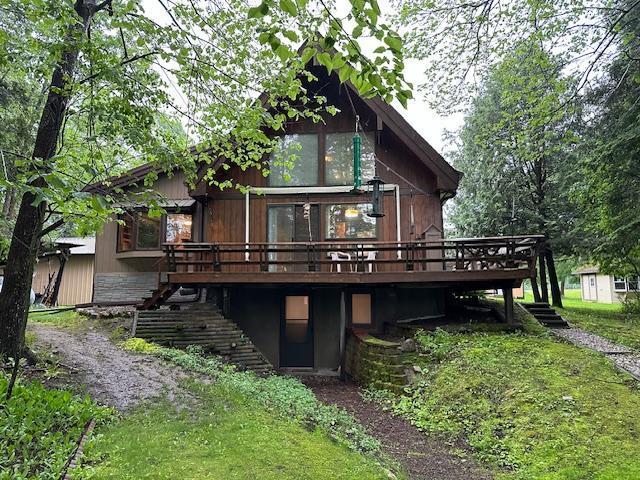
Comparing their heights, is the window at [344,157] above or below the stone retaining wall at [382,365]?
above

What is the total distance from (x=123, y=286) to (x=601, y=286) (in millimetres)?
34416

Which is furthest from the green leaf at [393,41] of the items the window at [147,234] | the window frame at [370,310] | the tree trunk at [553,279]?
the tree trunk at [553,279]

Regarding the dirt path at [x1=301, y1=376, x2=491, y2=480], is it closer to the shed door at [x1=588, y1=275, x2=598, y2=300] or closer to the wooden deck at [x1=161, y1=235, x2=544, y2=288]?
the wooden deck at [x1=161, y1=235, x2=544, y2=288]

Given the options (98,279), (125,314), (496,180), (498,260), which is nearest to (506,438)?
(498,260)

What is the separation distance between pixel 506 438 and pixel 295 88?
597cm

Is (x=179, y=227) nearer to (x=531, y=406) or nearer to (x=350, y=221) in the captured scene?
(x=350, y=221)

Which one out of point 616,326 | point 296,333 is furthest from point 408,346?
point 616,326

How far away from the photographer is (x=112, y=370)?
6.77 meters

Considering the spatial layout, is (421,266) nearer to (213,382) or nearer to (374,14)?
(213,382)

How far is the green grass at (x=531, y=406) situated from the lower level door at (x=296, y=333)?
3.83m

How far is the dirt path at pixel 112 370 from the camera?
228 inches

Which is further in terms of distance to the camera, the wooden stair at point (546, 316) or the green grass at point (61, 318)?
the wooden stair at point (546, 316)

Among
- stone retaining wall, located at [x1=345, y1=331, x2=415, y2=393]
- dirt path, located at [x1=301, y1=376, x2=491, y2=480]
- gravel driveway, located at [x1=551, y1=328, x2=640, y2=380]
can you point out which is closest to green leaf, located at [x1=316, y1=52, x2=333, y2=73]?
dirt path, located at [x1=301, y1=376, x2=491, y2=480]

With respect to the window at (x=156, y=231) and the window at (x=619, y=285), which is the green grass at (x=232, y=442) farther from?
the window at (x=619, y=285)
